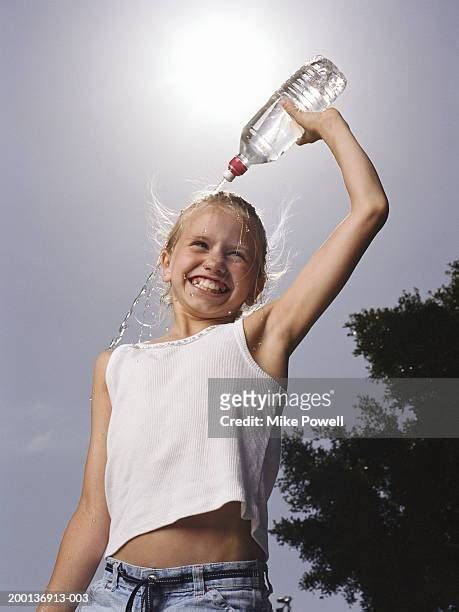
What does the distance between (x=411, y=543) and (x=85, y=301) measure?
0.97 metres

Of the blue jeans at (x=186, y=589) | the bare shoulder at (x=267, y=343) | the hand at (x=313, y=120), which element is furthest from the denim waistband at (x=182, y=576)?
the hand at (x=313, y=120)

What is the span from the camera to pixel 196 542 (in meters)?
0.74

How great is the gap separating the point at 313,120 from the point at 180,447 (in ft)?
1.20

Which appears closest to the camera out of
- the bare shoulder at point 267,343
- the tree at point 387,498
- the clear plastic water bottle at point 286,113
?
the bare shoulder at point 267,343

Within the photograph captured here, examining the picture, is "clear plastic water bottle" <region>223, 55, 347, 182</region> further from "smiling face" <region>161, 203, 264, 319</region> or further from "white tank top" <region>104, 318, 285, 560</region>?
"white tank top" <region>104, 318, 285, 560</region>

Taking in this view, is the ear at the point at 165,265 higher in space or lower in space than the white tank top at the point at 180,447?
higher

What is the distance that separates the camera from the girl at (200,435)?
73cm

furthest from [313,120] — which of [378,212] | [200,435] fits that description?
[200,435]

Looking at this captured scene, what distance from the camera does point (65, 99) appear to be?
2012 millimetres

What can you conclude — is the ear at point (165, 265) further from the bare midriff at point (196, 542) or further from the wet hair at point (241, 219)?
Result: the bare midriff at point (196, 542)

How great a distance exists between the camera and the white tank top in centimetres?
75

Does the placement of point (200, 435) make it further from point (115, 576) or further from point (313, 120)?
point (313, 120)

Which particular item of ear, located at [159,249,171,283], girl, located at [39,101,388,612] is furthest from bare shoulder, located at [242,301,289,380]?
ear, located at [159,249,171,283]

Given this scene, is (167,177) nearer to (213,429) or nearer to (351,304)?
(351,304)
